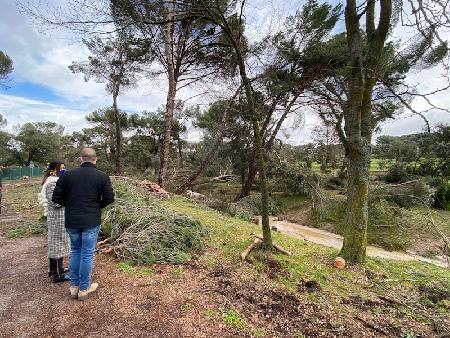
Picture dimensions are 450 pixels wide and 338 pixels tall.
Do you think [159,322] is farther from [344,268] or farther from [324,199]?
[324,199]

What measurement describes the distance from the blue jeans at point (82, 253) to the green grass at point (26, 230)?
3237mm

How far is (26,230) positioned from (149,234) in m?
2.96

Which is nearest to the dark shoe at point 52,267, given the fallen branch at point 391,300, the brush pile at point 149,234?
the brush pile at point 149,234

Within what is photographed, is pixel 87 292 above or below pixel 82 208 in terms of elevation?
below

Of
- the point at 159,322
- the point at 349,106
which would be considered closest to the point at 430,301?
the point at 349,106

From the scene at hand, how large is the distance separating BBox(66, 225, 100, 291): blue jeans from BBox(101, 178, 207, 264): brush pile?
110 cm

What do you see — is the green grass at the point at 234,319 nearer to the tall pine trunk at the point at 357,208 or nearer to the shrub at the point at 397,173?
the tall pine trunk at the point at 357,208

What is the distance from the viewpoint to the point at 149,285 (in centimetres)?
363

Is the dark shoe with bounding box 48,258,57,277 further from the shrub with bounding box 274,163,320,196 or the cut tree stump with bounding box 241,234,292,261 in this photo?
the shrub with bounding box 274,163,320,196

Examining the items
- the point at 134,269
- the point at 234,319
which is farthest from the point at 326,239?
the point at 234,319

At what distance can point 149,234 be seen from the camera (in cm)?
481

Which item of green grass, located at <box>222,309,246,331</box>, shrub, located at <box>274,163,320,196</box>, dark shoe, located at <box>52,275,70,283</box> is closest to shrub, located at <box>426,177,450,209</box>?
shrub, located at <box>274,163,320,196</box>

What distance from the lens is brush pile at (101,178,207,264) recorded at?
4438 millimetres

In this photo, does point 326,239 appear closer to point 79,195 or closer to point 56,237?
point 56,237
